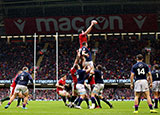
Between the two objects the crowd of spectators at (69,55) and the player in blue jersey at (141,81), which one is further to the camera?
the crowd of spectators at (69,55)

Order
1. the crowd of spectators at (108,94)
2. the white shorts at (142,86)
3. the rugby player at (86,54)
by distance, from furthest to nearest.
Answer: the crowd of spectators at (108,94)
the rugby player at (86,54)
the white shorts at (142,86)

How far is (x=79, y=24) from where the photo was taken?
4772 cm

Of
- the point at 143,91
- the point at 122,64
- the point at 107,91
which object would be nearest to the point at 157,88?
the point at 143,91

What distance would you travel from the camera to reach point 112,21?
47.2m

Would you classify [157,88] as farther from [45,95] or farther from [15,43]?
[15,43]

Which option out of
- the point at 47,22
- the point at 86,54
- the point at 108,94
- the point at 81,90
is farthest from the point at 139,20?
the point at 86,54

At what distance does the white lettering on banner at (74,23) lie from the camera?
4697cm

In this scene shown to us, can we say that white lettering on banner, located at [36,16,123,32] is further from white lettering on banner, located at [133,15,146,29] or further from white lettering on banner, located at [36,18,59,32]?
white lettering on banner, located at [133,15,146,29]

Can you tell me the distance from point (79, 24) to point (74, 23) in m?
0.88

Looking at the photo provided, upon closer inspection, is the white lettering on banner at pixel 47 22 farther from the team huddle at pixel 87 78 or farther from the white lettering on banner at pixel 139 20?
the team huddle at pixel 87 78

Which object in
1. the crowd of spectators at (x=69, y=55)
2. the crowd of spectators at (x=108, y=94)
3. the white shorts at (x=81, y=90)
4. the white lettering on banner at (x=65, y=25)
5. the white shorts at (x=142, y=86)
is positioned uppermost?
the white lettering on banner at (x=65, y=25)

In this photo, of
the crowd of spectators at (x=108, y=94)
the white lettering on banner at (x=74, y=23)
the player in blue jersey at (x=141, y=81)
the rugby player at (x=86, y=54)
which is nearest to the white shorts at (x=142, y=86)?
the player in blue jersey at (x=141, y=81)

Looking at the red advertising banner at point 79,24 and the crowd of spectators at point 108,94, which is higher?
the red advertising banner at point 79,24

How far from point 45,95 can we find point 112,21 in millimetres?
16235
